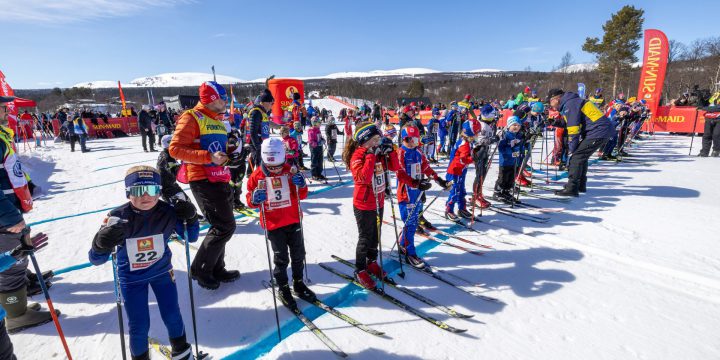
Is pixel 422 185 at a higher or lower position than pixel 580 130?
lower

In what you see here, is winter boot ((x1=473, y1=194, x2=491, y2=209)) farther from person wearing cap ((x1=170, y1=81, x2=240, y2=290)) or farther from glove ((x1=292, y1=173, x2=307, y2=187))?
person wearing cap ((x1=170, y1=81, x2=240, y2=290))

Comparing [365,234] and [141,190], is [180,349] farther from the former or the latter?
[365,234]

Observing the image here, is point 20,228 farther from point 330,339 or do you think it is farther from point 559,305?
point 559,305

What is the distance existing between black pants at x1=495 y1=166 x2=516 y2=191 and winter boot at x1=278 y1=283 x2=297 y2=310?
515 centimetres

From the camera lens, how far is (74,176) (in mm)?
10508

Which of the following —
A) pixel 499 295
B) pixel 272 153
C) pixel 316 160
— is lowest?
pixel 499 295

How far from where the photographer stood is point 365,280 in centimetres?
362

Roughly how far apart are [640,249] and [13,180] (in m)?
7.55

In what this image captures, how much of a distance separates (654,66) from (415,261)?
20.5 metres

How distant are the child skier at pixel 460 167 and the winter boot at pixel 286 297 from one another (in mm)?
3391

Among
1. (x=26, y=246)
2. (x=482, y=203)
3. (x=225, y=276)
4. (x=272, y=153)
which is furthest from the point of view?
(x=482, y=203)

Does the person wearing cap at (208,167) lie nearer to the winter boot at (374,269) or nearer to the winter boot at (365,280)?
the winter boot at (365,280)

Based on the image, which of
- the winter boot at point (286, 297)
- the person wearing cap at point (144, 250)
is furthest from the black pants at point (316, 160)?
the person wearing cap at point (144, 250)

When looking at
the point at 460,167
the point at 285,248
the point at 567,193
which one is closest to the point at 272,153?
the point at 285,248
